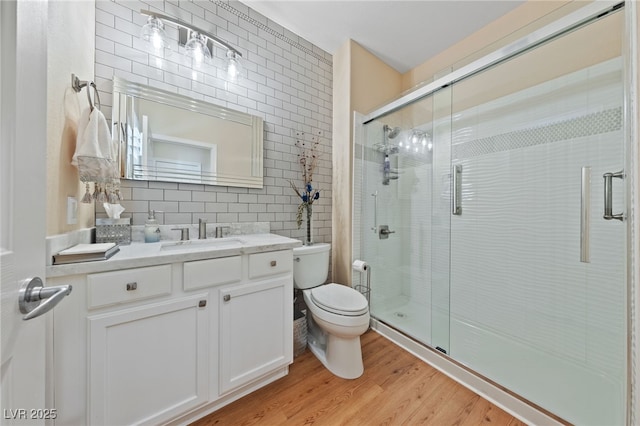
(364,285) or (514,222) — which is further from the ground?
(514,222)

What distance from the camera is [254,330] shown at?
4.43 ft

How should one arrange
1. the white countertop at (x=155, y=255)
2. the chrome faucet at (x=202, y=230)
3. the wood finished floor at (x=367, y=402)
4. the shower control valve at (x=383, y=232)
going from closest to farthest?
the white countertop at (x=155, y=255)
the wood finished floor at (x=367, y=402)
the chrome faucet at (x=202, y=230)
the shower control valve at (x=383, y=232)

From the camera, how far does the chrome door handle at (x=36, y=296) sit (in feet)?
1.35

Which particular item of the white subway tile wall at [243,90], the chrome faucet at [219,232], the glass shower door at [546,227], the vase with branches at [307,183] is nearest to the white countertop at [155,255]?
the chrome faucet at [219,232]

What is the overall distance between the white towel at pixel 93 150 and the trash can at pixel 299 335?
150cm

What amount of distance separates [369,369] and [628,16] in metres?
2.23

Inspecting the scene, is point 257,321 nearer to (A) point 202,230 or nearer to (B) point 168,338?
(B) point 168,338

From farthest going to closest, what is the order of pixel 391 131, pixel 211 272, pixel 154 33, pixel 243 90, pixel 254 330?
pixel 391 131 → pixel 243 90 → pixel 154 33 → pixel 254 330 → pixel 211 272

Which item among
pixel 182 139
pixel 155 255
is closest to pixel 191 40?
pixel 182 139

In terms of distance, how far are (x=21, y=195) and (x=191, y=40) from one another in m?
1.69

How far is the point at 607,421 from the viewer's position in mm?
1179

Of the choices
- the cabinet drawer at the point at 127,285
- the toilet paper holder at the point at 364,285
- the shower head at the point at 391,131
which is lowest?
the toilet paper holder at the point at 364,285

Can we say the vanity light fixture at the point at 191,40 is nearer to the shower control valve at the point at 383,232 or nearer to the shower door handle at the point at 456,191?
the shower control valve at the point at 383,232

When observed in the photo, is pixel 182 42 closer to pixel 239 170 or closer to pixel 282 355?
pixel 239 170
